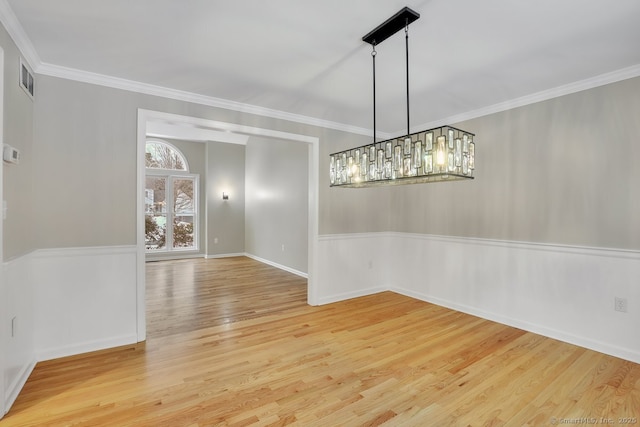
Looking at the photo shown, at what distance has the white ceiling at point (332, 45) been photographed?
1.92 meters

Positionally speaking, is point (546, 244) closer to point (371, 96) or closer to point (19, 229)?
point (371, 96)

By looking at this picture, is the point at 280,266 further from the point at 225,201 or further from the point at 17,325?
the point at 17,325

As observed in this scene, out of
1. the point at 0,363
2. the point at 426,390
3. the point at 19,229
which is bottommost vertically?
the point at 426,390

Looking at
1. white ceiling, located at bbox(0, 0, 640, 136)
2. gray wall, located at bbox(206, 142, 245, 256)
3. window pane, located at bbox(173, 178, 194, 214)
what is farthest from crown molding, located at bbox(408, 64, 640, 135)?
window pane, located at bbox(173, 178, 194, 214)

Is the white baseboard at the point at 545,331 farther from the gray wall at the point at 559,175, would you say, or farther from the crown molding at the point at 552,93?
the crown molding at the point at 552,93

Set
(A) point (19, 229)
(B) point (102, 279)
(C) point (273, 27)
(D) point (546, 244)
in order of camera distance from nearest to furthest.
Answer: (C) point (273, 27) → (A) point (19, 229) → (B) point (102, 279) → (D) point (546, 244)

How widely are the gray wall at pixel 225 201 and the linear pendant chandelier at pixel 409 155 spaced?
20.7ft

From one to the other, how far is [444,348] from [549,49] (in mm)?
2642

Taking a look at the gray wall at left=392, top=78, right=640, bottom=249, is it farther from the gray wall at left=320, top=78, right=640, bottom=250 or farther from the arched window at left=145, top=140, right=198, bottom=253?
the arched window at left=145, top=140, right=198, bottom=253

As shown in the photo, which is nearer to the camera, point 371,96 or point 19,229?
point 19,229

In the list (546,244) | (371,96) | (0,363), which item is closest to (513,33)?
(371,96)

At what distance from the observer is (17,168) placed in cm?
225

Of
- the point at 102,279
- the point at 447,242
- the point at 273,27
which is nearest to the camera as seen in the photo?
the point at 273,27

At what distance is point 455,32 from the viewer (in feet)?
7.12
